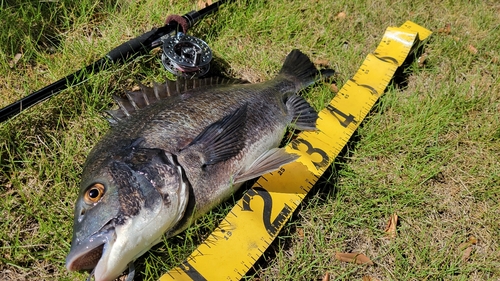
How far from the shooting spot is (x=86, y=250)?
6.77 feet

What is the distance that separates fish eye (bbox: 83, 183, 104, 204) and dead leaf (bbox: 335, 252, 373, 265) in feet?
5.62

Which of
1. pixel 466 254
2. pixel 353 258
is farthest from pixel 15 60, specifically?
pixel 466 254

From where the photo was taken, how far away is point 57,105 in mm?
3307

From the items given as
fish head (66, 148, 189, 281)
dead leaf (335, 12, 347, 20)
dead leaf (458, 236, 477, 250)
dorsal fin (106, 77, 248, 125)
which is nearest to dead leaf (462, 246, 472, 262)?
dead leaf (458, 236, 477, 250)

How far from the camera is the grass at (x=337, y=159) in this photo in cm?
281

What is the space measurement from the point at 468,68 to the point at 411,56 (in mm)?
654

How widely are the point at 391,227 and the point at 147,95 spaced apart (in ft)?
7.04

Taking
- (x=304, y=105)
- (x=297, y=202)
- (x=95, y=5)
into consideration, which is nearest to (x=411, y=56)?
(x=304, y=105)

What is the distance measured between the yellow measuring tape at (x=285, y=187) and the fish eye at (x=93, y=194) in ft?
2.11

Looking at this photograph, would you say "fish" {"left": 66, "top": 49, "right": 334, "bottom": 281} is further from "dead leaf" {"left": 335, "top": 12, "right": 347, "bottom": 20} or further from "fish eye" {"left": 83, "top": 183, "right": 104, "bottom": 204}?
"dead leaf" {"left": 335, "top": 12, "right": 347, "bottom": 20}

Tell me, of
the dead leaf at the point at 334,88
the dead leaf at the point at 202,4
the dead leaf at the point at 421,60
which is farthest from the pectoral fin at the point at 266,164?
the dead leaf at the point at 421,60

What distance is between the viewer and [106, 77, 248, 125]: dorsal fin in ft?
9.74

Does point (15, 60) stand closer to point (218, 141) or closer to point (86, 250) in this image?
point (218, 141)

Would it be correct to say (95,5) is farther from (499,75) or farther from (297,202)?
(499,75)
